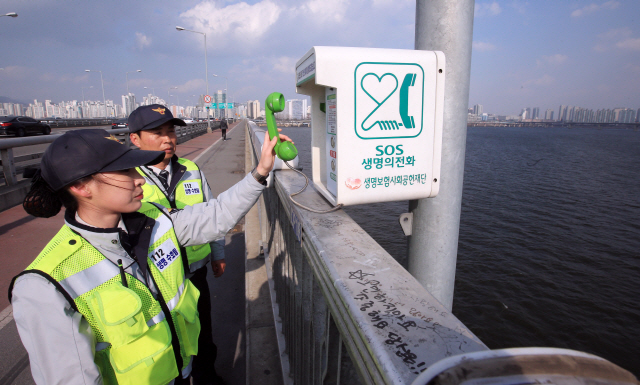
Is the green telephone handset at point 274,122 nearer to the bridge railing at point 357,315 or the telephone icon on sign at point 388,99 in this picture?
the bridge railing at point 357,315

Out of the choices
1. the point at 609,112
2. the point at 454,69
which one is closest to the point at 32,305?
the point at 454,69

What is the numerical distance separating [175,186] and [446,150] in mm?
1983

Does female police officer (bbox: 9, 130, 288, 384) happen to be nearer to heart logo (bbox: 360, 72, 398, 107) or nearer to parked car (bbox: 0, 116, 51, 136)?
heart logo (bbox: 360, 72, 398, 107)

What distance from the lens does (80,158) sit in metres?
1.55

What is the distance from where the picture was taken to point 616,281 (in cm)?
1045

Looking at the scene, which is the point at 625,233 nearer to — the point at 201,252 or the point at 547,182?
the point at 547,182

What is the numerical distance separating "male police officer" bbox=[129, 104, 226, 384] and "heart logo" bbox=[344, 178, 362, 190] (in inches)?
54.8

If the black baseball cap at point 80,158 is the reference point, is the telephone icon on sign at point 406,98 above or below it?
above

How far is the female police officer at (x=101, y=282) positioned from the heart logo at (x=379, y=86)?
1056 mm

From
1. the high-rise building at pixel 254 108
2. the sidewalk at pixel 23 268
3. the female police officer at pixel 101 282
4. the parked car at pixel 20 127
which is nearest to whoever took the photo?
the female police officer at pixel 101 282

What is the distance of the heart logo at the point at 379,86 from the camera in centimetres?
176

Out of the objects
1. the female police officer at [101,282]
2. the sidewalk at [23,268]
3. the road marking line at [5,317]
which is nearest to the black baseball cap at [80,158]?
the female police officer at [101,282]

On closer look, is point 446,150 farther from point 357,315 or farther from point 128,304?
point 128,304

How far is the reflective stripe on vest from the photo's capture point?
2641 mm
